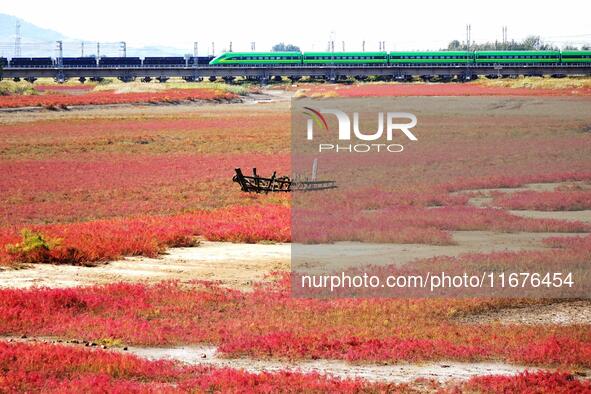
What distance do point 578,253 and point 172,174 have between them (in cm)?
2366

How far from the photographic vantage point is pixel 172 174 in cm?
4244

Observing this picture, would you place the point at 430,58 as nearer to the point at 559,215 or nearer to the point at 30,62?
the point at 30,62

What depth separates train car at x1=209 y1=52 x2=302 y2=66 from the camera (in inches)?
6467

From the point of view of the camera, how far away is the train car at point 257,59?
6467 inches

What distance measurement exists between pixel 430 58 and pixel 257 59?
1166 inches

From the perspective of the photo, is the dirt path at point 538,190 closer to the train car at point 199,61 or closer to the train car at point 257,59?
the train car at point 257,59

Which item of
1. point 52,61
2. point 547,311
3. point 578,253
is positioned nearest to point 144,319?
point 547,311

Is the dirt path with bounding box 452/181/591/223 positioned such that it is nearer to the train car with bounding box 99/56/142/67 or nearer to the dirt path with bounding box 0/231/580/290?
the dirt path with bounding box 0/231/580/290

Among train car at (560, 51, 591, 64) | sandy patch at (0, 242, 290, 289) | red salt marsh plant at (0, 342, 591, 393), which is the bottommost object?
red salt marsh plant at (0, 342, 591, 393)

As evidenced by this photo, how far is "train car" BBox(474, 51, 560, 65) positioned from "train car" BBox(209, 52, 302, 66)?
100 feet

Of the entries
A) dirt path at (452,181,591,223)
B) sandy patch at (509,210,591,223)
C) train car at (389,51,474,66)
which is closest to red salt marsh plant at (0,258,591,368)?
sandy patch at (509,210,591,223)

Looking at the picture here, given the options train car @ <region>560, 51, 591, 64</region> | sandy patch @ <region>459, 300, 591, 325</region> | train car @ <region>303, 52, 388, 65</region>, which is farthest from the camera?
train car @ <region>303, 52, 388, 65</region>

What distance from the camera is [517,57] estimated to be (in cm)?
15375

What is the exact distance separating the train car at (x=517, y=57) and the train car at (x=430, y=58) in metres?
1.90
